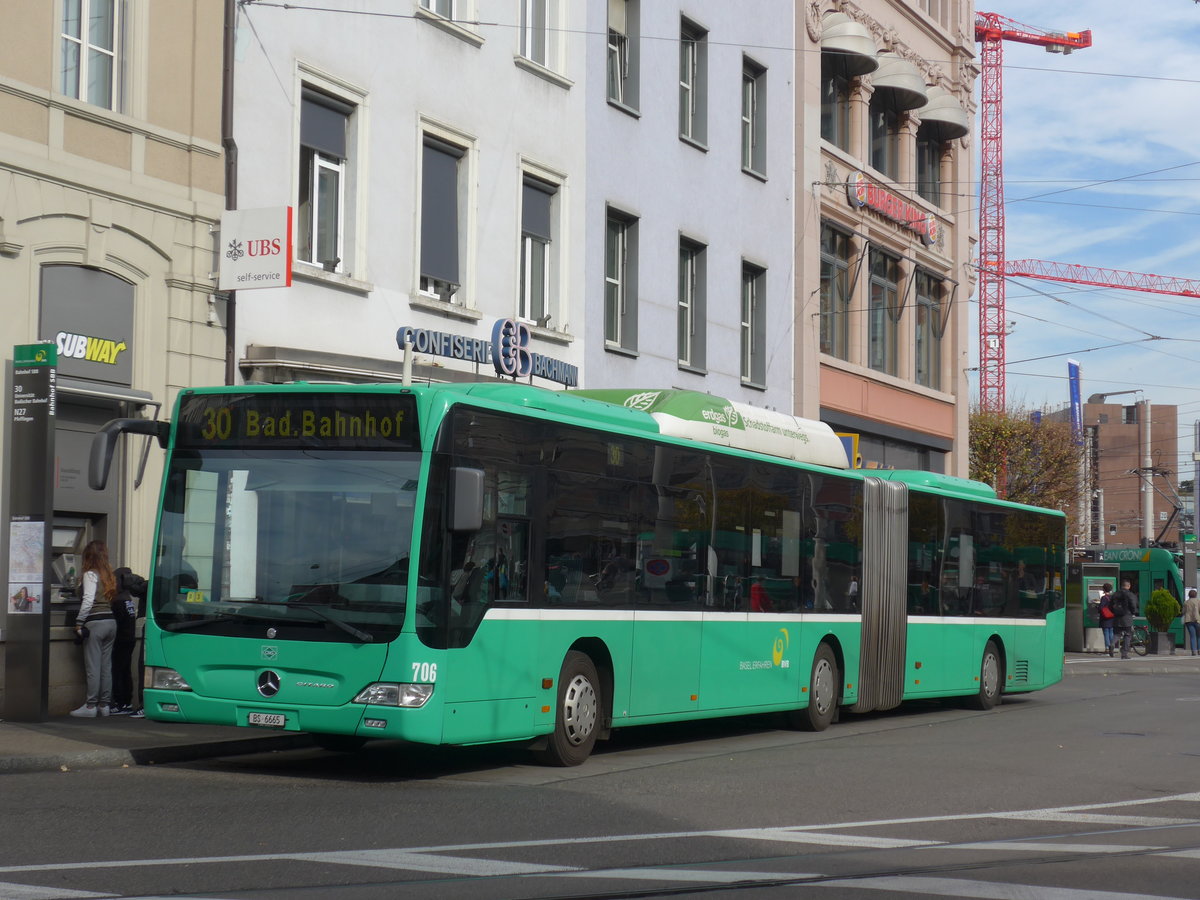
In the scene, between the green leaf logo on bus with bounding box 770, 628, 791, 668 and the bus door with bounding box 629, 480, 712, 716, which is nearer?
the bus door with bounding box 629, 480, 712, 716

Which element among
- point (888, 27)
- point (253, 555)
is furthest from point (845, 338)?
point (253, 555)

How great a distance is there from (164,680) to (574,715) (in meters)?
3.18

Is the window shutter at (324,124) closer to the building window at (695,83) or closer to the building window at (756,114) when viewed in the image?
the building window at (695,83)

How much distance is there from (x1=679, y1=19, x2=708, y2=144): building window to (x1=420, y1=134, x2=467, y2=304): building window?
23.6 ft

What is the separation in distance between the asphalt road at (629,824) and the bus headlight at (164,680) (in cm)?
63

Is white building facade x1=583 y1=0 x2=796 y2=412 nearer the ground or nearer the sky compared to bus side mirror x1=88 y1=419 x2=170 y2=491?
nearer the sky

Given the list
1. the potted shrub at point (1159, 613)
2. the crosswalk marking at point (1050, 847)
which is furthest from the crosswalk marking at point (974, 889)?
the potted shrub at point (1159, 613)

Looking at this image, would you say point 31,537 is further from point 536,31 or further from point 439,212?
point 536,31

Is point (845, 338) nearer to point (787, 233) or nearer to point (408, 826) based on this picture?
point (787, 233)

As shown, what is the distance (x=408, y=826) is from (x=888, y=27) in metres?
29.8

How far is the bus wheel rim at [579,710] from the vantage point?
13234mm

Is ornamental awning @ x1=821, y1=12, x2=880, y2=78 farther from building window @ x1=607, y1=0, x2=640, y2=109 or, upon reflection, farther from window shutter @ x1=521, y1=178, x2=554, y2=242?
window shutter @ x1=521, y1=178, x2=554, y2=242

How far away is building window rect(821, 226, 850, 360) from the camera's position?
33.6 meters

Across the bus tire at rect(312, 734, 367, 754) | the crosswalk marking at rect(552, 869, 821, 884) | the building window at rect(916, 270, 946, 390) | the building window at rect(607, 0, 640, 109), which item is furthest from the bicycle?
the crosswalk marking at rect(552, 869, 821, 884)
